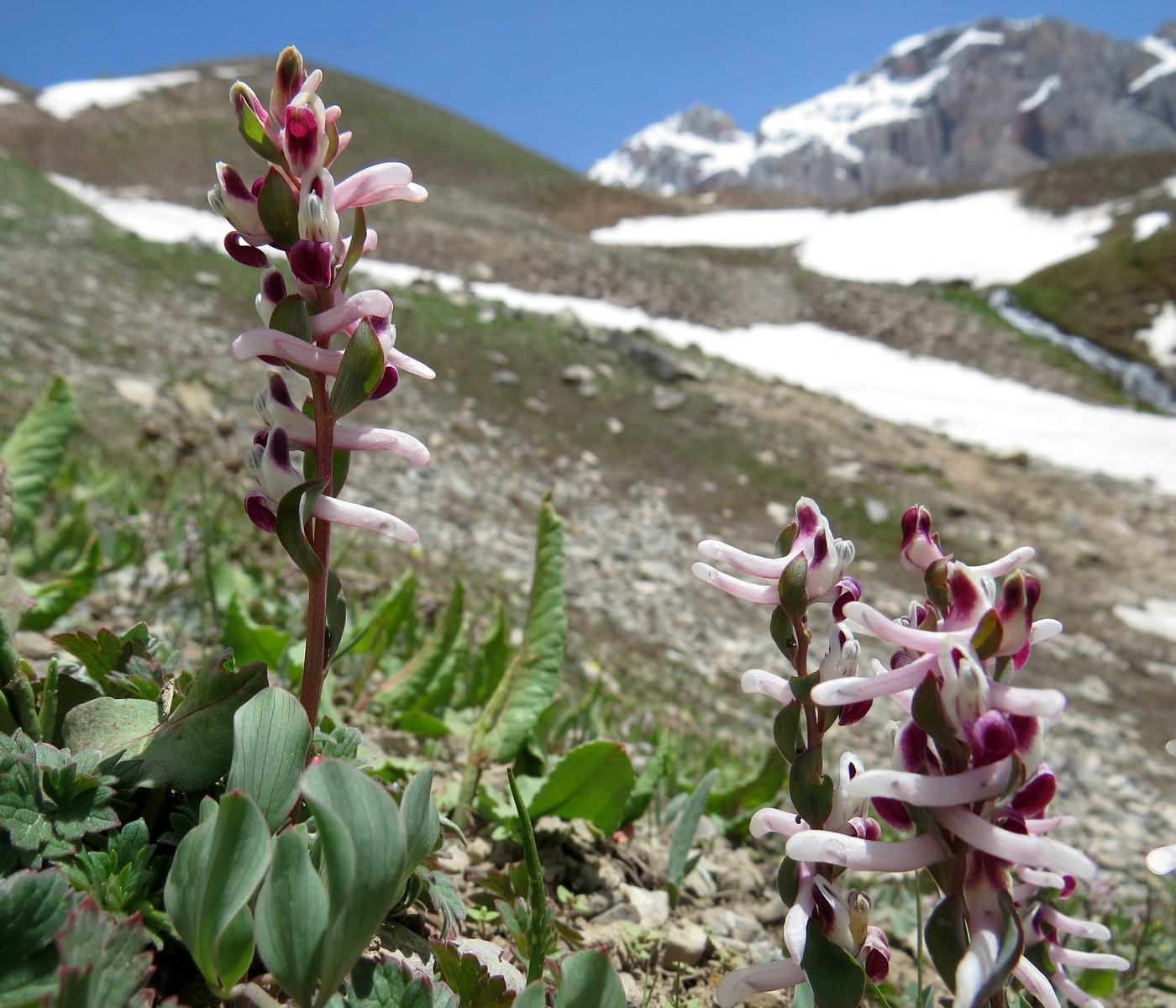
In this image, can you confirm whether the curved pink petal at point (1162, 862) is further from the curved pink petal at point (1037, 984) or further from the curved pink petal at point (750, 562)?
the curved pink petal at point (750, 562)

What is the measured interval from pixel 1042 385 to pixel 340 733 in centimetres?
2265

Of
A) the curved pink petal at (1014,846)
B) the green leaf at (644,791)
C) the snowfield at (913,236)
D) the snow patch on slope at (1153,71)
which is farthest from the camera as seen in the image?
the snow patch on slope at (1153,71)

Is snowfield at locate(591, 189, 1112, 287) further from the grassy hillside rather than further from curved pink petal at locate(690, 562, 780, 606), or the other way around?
curved pink petal at locate(690, 562, 780, 606)

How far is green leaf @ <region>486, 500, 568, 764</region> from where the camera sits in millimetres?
1985

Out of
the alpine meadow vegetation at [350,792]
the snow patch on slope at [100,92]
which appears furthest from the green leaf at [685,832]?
the snow patch on slope at [100,92]

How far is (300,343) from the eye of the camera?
975mm

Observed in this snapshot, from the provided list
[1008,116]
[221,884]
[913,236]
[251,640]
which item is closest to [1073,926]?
[221,884]

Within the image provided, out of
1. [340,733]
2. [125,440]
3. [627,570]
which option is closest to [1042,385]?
[627,570]

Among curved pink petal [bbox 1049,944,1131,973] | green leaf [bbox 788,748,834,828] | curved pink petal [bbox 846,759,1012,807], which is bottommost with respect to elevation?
curved pink petal [bbox 1049,944,1131,973]

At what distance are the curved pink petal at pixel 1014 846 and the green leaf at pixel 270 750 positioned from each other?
2.33 ft

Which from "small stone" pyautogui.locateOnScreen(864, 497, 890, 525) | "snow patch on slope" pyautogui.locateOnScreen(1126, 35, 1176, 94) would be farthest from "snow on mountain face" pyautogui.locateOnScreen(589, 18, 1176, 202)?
"small stone" pyautogui.locateOnScreen(864, 497, 890, 525)

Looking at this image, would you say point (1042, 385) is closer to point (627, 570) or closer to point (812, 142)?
point (627, 570)

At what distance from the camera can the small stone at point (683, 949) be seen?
67.4 inches

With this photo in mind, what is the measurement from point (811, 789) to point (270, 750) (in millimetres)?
622
